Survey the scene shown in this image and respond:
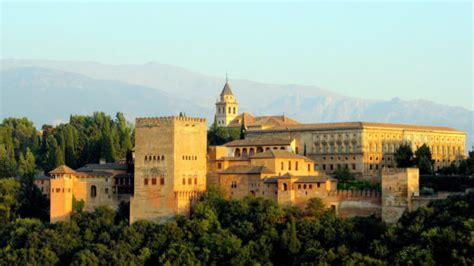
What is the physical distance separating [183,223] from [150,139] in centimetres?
495

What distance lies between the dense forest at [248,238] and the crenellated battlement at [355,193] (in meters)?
1.09

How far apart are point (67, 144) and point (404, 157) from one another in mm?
22016

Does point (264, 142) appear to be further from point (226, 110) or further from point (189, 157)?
point (226, 110)

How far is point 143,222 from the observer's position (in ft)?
163

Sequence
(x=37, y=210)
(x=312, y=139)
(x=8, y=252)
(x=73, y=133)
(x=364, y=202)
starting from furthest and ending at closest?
(x=73, y=133) < (x=312, y=139) < (x=37, y=210) < (x=8, y=252) < (x=364, y=202)

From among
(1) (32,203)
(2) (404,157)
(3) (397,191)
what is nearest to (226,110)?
(2) (404,157)

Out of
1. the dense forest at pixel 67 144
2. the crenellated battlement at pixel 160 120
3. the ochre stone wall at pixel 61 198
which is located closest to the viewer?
the crenellated battlement at pixel 160 120

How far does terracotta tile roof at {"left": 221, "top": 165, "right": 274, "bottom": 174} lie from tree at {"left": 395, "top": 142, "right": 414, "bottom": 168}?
10.8 m

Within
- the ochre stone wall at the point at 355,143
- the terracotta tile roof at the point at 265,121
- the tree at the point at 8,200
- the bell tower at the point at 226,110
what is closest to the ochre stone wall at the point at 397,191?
the ochre stone wall at the point at 355,143

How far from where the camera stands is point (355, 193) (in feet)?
157

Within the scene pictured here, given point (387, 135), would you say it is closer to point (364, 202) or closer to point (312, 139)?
point (312, 139)

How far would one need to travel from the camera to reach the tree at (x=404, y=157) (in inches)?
2296

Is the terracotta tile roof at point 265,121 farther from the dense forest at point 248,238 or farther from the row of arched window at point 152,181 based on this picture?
the row of arched window at point 152,181

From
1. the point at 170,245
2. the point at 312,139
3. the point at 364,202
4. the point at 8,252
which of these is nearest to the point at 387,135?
the point at 312,139
